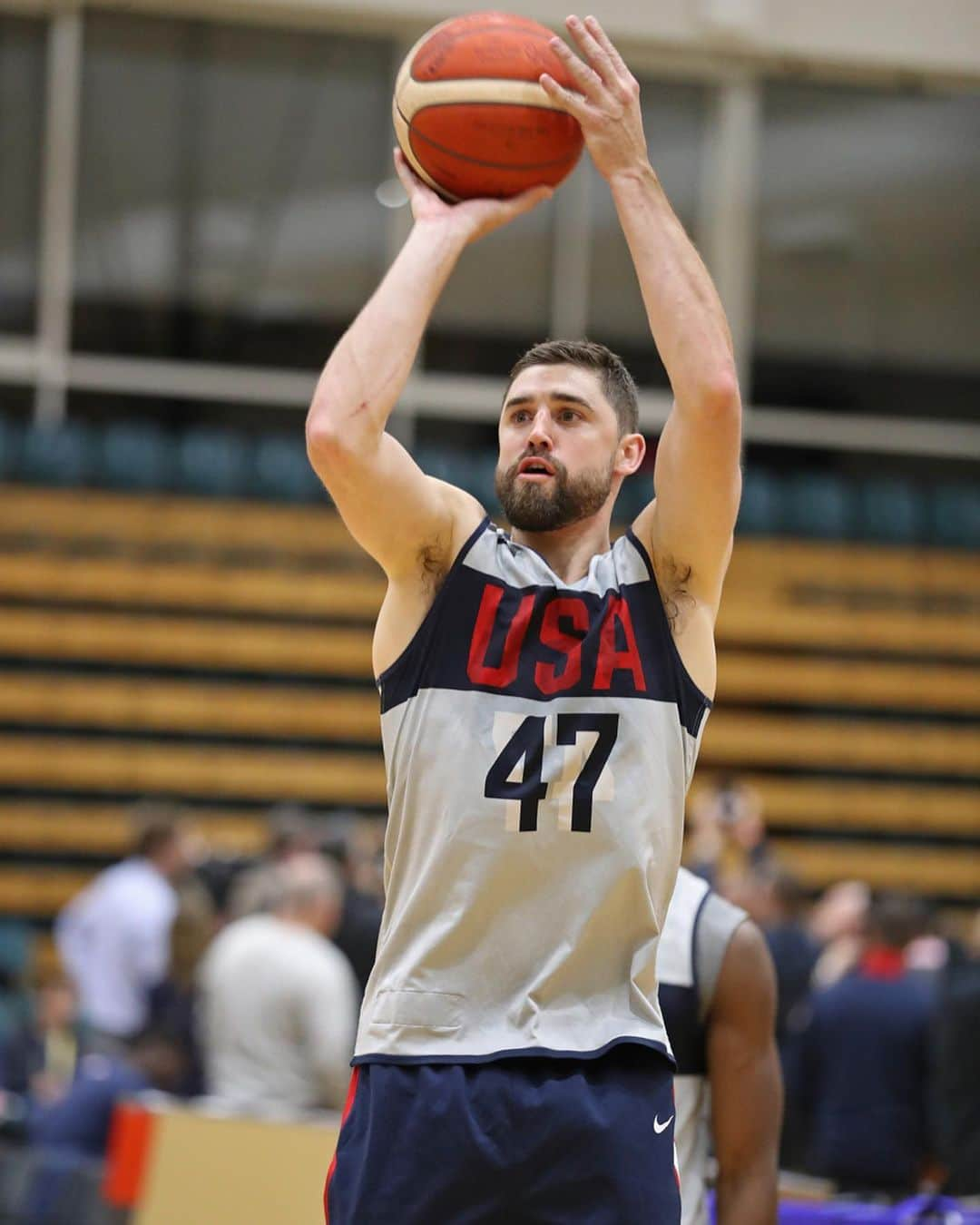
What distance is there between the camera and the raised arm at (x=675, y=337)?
294 centimetres

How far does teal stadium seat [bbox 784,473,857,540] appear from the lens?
13.9 m

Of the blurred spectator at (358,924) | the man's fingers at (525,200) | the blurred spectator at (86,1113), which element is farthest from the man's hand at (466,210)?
the blurred spectator at (358,924)

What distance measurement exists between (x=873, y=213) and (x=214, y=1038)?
28.2 feet

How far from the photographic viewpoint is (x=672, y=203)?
13.9 m

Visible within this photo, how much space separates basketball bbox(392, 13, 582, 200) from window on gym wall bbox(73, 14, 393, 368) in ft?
34.4

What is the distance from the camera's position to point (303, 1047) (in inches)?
294

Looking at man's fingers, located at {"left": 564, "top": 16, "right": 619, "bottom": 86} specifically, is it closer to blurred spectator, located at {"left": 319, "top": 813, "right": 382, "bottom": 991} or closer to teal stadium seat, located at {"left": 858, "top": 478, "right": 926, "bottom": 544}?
blurred spectator, located at {"left": 319, "top": 813, "right": 382, "bottom": 991}

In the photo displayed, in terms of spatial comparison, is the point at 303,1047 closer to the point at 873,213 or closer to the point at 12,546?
the point at 12,546

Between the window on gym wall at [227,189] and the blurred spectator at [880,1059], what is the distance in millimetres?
7586

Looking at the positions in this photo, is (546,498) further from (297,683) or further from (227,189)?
(227,189)

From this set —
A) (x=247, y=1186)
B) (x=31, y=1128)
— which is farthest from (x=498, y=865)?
(x=31, y=1128)

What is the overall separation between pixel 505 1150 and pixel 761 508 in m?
11.3

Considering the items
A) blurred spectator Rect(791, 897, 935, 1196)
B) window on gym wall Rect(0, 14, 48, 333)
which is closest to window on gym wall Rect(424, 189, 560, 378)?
window on gym wall Rect(0, 14, 48, 333)

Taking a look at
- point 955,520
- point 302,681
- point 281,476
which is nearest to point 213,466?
point 281,476
